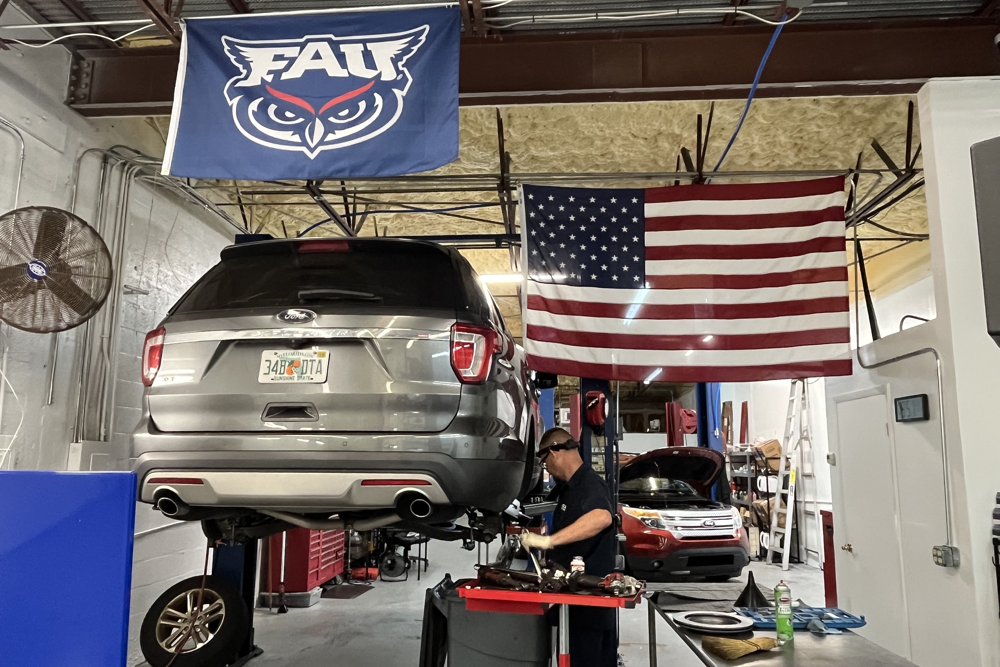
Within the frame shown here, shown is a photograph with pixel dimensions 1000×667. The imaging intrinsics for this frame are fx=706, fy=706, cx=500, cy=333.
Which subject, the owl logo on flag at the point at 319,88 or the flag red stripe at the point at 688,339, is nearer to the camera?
the owl logo on flag at the point at 319,88

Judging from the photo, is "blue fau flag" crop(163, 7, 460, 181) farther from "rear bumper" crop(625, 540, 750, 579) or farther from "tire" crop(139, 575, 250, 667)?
"rear bumper" crop(625, 540, 750, 579)

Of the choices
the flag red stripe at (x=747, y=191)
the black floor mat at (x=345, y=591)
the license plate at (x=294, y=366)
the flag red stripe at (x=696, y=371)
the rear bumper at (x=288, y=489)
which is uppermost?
the flag red stripe at (x=747, y=191)

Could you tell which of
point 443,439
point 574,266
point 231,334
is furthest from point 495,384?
point 574,266

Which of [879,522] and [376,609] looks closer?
[879,522]

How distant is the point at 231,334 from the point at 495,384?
1177mm

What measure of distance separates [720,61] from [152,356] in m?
3.63

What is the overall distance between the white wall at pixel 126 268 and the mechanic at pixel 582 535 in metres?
3.12

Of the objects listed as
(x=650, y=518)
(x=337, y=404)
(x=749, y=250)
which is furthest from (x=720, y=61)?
(x=650, y=518)

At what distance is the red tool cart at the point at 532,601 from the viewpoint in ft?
9.89

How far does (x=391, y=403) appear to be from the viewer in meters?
2.95

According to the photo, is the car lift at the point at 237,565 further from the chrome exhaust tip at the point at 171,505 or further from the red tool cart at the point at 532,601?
the red tool cart at the point at 532,601

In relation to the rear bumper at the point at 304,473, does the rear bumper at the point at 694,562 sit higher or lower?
lower

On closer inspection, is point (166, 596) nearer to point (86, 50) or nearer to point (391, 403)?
point (391, 403)

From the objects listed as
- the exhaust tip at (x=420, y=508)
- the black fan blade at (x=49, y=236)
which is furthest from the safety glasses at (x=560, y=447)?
the black fan blade at (x=49, y=236)
